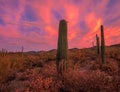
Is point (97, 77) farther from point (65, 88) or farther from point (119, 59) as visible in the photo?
point (119, 59)

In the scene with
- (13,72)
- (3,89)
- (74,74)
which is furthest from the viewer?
(13,72)

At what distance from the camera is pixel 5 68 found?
11305 millimetres

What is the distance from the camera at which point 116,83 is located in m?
7.58

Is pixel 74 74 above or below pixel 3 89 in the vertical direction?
above

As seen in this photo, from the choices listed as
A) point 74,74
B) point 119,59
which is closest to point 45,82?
point 74,74

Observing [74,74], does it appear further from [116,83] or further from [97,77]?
[116,83]

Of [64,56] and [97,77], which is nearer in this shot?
[97,77]

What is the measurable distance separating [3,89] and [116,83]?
14.5ft

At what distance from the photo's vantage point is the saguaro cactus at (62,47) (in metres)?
11.4

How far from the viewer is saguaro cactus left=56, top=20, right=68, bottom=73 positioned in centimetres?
1138

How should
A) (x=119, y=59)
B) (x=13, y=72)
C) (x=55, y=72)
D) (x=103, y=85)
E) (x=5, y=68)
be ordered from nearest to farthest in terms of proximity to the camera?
(x=103, y=85) < (x=55, y=72) < (x=5, y=68) < (x=13, y=72) < (x=119, y=59)

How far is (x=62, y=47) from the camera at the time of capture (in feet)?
39.7

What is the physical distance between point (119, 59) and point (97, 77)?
1535cm

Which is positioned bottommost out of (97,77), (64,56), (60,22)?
(97,77)
